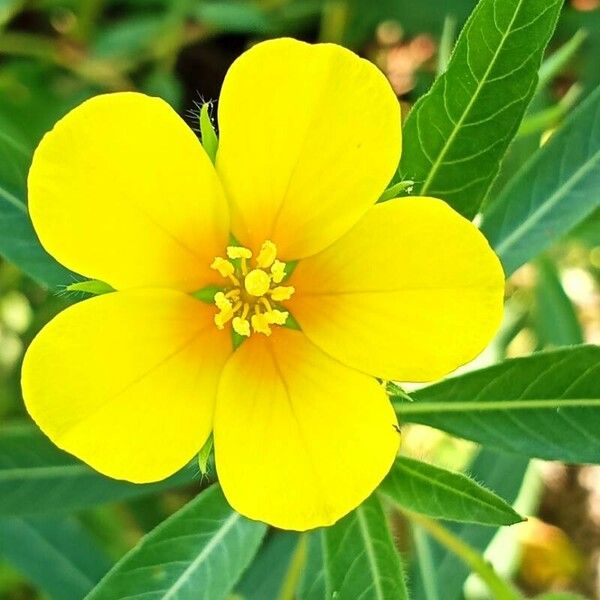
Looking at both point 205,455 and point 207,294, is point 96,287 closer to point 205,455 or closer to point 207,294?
point 207,294

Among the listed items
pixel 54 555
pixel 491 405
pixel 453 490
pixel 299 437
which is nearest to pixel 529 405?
pixel 491 405

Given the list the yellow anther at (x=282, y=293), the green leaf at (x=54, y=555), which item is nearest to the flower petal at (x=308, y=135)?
the yellow anther at (x=282, y=293)

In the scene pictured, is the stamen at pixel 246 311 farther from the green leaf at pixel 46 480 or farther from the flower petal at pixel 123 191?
the green leaf at pixel 46 480

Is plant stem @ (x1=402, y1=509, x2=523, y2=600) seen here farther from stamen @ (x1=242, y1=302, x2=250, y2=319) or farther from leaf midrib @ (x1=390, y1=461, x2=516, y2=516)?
stamen @ (x1=242, y1=302, x2=250, y2=319)

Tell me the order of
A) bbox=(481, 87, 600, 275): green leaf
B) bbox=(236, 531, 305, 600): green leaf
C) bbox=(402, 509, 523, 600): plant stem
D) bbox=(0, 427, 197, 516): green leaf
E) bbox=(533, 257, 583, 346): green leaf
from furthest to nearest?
bbox=(533, 257, 583, 346): green leaf
bbox=(236, 531, 305, 600): green leaf
bbox=(0, 427, 197, 516): green leaf
bbox=(481, 87, 600, 275): green leaf
bbox=(402, 509, 523, 600): plant stem

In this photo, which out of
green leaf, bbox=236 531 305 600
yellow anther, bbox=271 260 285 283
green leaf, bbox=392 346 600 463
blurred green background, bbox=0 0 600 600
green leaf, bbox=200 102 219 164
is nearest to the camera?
green leaf, bbox=200 102 219 164

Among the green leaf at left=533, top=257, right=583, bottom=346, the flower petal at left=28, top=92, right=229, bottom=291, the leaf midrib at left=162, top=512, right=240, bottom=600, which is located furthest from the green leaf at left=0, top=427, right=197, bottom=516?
the green leaf at left=533, top=257, right=583, bottom=346

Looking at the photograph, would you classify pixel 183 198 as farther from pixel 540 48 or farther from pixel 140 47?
pixel 140 47
